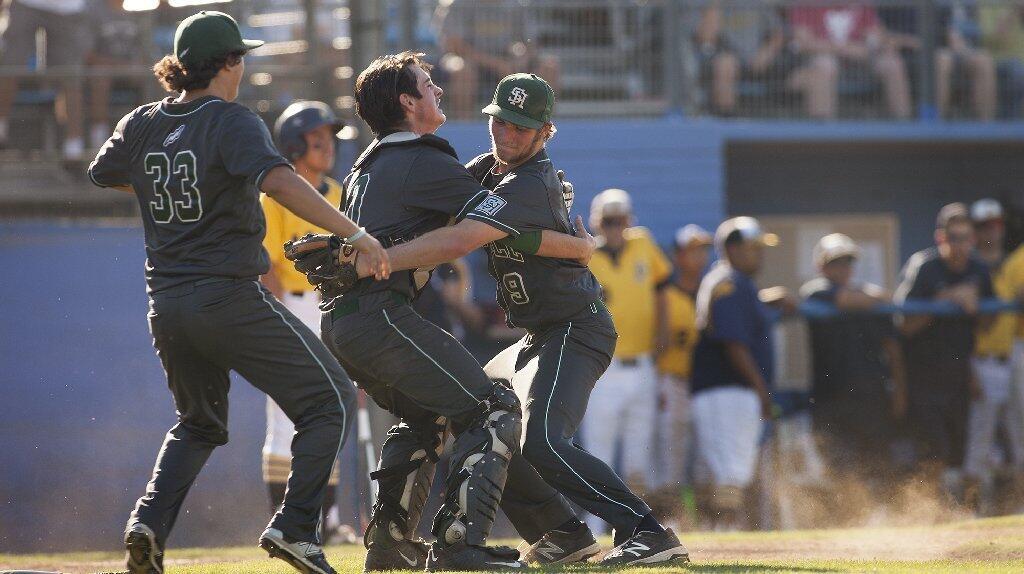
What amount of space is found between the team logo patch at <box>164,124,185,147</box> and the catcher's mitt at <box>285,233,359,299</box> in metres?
0.59

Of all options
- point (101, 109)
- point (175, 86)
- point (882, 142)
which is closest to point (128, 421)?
point (101, 109)

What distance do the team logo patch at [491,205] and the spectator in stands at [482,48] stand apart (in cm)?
765

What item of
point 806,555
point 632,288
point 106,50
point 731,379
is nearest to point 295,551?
point 806,555

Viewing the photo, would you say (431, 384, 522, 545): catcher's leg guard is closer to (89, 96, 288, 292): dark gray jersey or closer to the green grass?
the green grass

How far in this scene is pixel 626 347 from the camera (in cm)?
1091

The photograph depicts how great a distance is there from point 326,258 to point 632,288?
5746 millimetres

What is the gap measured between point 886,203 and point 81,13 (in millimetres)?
9142

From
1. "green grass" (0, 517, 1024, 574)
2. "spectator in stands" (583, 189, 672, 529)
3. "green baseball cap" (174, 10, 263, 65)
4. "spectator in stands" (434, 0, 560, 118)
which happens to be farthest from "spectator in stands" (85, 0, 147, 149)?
"green baseball cap" (174, 10, 263, 65)

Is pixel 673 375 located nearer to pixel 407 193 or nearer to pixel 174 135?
pixel 407 193

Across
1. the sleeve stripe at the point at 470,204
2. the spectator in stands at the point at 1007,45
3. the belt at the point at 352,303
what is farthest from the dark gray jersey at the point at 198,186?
the spectator in stands at the point at 1007,45

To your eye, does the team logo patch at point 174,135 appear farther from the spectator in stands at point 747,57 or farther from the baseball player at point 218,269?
the spectator in stands at point 747,57

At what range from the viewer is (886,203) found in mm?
16375

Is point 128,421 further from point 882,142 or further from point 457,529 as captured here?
point 882,142

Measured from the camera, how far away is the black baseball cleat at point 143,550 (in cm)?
559
